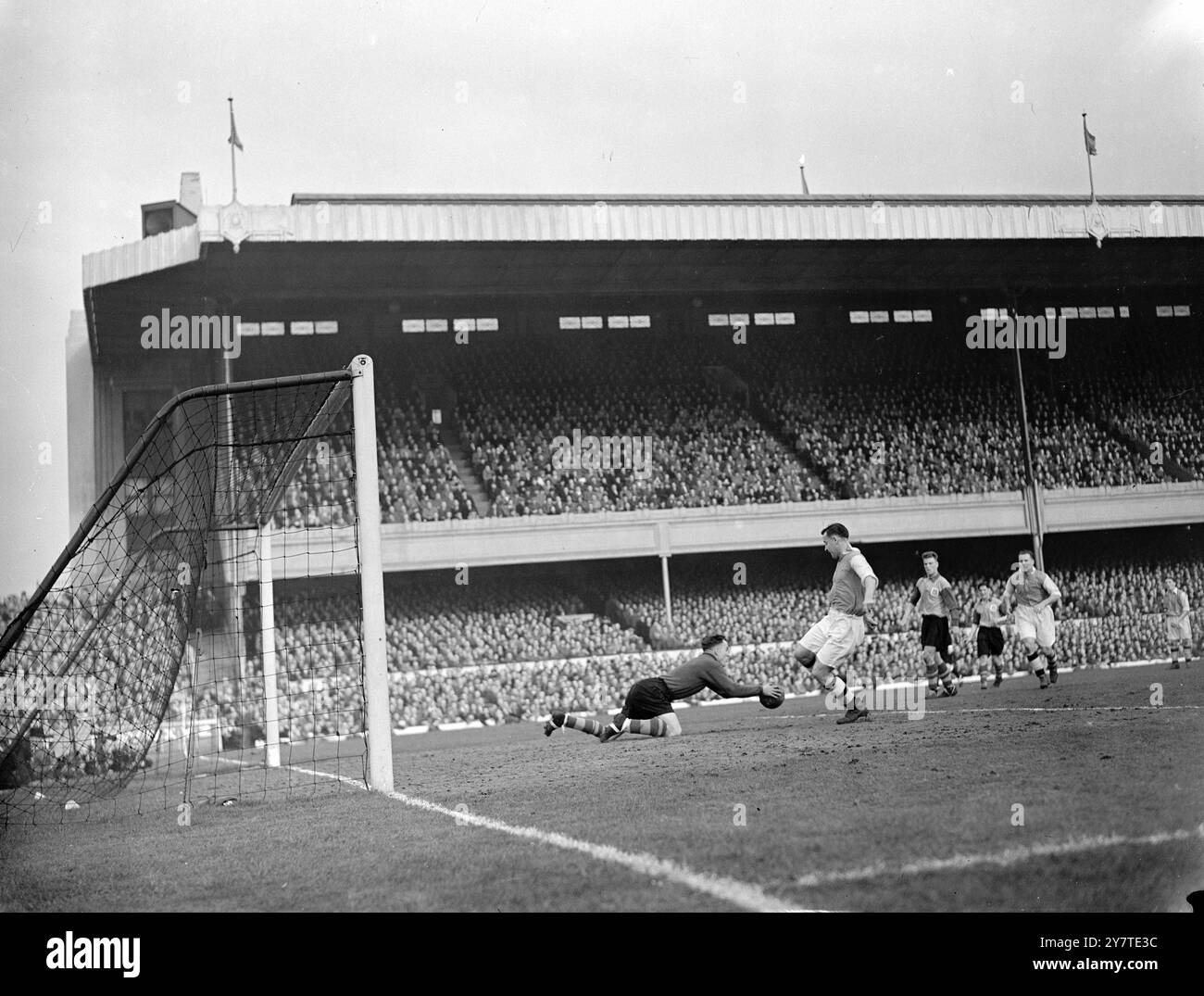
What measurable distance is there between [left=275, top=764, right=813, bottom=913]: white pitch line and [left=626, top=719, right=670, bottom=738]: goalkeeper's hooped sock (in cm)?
290

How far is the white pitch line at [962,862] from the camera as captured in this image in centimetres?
417

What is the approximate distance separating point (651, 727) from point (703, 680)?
945 mm

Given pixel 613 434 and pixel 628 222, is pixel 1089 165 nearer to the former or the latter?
pixel 628 222

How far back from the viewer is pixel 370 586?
6602mm

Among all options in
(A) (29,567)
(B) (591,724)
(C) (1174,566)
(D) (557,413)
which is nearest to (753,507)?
(D) (557,413)

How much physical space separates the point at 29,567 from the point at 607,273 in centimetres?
1235

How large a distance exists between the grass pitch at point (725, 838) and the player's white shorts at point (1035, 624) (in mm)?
3254

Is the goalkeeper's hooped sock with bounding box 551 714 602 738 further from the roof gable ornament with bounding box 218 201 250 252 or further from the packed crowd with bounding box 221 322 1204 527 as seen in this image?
the roof gable ornament with bounding box 218 201 250 252

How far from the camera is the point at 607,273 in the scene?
1847 cm

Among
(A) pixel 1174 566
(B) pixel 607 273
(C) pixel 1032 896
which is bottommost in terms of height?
(C) pixel 1032 896

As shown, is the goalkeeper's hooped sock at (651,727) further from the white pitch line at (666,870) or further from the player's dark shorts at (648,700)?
the white pitch line at (666,870)

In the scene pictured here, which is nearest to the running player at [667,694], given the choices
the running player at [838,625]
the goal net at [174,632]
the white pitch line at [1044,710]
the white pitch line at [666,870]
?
the running player at [838,625]

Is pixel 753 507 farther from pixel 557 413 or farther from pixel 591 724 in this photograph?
pixel 591 724

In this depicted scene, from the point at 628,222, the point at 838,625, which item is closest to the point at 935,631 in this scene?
the point at 838,625
